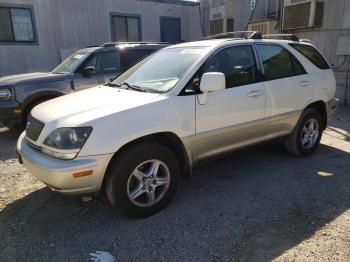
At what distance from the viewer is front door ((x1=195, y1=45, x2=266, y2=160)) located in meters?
3.37

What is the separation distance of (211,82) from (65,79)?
159 inches

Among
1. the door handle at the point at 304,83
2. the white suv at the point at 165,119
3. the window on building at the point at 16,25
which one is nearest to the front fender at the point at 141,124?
the white suv at the point at 165,119

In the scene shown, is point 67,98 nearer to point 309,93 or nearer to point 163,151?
point 163,151

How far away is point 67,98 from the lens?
11.8 ft

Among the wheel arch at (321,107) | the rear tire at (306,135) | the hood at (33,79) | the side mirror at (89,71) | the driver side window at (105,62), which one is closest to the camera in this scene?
the rear tire at (306,135)

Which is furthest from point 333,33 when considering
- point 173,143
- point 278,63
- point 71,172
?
point 71,172

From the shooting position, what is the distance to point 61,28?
39.1 ft

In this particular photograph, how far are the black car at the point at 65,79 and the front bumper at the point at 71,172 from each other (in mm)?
3410

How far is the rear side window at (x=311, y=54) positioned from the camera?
451 cm

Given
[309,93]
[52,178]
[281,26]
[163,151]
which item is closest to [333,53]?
[281,26]

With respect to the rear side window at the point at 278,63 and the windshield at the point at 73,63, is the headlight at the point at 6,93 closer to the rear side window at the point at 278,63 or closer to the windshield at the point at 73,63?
the windshield at the point at 73,63

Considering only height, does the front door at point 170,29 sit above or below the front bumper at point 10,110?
above

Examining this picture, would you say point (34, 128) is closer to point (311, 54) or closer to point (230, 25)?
point (311, 54)

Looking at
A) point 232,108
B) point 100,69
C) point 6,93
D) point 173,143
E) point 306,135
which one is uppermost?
point 100,69
